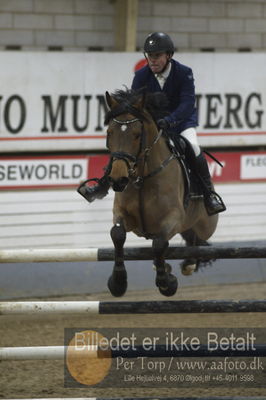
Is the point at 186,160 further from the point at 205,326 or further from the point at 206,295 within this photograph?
the point at 206,295

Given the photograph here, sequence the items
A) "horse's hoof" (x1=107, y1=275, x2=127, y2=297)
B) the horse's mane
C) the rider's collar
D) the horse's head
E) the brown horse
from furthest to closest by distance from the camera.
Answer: the rider's collar < "horse's hoof" (x1=107, y1=275, x2=127, y2=297) < the horse's mane < the brown horse < the horse's head

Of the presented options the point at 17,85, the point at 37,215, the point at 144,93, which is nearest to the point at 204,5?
the point at 17,85

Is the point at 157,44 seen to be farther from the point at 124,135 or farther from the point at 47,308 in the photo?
the point at 47,308

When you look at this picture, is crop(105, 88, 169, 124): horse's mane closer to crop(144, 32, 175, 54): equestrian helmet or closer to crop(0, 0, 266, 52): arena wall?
crop(144, 32, 175, 54): equestrian helmet

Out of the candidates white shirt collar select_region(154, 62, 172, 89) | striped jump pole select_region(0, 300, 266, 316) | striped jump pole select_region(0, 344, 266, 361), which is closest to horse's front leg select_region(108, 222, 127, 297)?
striped jump pole select_region(0, 300, 266, 316)

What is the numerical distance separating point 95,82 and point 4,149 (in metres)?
1.39

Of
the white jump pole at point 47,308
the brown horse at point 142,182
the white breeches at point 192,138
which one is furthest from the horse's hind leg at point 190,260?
the white jump pole at point 47,308

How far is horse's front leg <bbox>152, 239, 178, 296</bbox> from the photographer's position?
5.14 m

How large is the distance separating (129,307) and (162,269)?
0.44 meters

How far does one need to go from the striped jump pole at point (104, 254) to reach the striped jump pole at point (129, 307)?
0.29m

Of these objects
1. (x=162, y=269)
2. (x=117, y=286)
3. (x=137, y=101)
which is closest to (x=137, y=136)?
(x=137, y=101)

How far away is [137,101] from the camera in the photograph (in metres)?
5.25

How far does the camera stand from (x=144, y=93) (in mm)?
5262

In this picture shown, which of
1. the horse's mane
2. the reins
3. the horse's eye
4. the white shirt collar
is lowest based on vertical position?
the reins
